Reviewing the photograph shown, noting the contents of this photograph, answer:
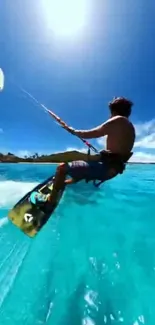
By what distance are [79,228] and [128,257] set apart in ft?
13.0

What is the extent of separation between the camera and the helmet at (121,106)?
5168 mm

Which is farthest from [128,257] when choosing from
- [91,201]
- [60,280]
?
[91,201]

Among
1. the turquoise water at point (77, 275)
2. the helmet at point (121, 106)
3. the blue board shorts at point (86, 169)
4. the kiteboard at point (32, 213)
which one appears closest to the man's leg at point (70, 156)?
the blue board shorts at point (86, 169)

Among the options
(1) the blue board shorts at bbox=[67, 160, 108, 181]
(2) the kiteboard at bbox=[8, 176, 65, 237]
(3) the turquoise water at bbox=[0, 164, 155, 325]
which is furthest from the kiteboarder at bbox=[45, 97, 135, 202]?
(3) the turquoise water at bbox=[0, 164, 155, 325]

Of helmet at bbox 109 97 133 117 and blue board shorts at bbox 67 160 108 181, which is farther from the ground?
helmet at bbox 109 97 133 117

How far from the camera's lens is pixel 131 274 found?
768 cm

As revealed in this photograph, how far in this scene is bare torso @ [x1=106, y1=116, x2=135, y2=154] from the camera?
16.6ft

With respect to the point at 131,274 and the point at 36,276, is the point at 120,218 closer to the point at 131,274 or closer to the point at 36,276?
the point at 131,274

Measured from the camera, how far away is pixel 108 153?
5.25 metres

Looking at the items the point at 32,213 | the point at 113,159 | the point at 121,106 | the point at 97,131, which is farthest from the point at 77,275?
the point at 121,106

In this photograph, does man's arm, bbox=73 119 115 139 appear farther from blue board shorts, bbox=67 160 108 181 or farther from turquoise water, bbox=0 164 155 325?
turquoise water, bbox=0 164 155 325

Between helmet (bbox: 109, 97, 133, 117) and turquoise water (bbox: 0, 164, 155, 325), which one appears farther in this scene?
turquoise water (bbox: 0, 164, 155, 325)

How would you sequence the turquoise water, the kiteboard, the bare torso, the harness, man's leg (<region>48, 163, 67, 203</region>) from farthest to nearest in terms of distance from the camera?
the kiteboard
the turquoise water
man's leg (<region>48, 163, 67, 203</region>)
the harness
the bare torso

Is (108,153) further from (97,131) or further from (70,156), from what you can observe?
(70,156)
